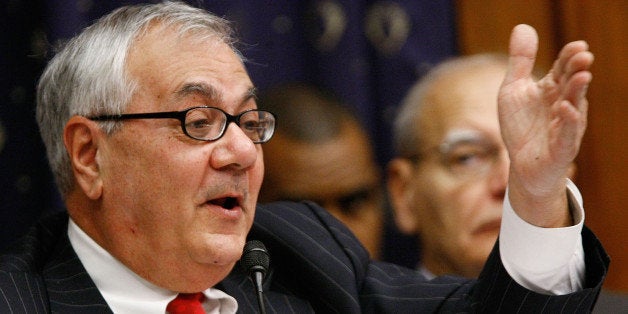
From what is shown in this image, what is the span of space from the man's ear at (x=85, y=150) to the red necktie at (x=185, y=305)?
0.30 meters

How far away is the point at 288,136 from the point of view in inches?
123

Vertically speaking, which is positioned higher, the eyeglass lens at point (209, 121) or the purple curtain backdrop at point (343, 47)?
the eyeglass lens at point (209, 121)

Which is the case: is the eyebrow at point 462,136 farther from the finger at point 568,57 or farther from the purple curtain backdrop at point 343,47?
the finger at point 568,57

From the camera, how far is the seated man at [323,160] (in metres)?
3.12

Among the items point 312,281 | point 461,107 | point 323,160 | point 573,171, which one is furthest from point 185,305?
point 573,171

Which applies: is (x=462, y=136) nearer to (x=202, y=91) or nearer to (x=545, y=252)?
(x=545, y=252)

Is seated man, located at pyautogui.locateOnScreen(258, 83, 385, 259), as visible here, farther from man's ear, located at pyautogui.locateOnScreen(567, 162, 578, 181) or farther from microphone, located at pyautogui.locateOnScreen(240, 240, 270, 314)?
microphone, located at pyautogui.locateOnScreen(240, 240, 270, 314)

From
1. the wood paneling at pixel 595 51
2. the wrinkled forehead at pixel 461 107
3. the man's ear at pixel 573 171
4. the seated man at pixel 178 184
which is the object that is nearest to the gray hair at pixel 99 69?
the seated man at pixel 178 184

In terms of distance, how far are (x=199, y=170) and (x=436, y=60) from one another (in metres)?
1.39

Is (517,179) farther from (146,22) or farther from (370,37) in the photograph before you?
(370,37)

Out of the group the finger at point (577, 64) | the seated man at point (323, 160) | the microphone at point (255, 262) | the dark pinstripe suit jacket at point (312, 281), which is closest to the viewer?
the finger at point (577, 64)

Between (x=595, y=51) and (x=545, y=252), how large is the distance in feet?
4.78

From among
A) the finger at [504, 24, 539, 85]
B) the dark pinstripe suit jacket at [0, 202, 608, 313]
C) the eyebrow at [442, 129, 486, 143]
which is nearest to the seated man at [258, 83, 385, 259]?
the eyebrow at [442, 129, 486, 143]

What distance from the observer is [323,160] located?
314cm
